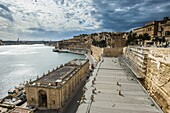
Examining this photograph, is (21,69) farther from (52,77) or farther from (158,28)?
(158,28)

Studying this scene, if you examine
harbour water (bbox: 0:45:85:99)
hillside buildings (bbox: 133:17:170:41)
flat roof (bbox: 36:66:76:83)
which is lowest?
harbour water (bbox: 0:45:85:99)

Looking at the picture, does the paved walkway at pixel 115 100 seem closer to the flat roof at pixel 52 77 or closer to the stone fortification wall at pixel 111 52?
the flat roof at pixel 52 77

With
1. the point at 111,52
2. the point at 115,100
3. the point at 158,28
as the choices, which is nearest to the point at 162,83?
the point at 115,100

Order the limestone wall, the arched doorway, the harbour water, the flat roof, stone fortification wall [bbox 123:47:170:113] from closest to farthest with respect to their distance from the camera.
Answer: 1. the limestone wall
2. stone fortification wall [bbox 123:47:170:113]
3. the arched doorway
4. the flat roof
5. the harbour water

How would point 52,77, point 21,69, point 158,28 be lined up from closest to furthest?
point 52,77
point 158,28
point 21,69

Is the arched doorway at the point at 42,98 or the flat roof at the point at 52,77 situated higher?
the flat roof at the point at 52,77

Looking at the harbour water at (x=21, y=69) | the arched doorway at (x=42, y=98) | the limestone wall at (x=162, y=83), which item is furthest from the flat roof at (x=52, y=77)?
the limestone wall at (x=162, y=83)

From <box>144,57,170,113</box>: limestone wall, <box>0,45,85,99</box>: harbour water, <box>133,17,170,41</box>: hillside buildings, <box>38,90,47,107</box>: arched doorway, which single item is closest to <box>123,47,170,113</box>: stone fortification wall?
<box>144,57,170,113</box>: limestone wall

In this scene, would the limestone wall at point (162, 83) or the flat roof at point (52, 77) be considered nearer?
the limestone wall at point (162, 83)

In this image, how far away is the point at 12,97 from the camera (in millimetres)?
25000

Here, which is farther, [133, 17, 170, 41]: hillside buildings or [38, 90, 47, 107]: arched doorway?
[133, 17, 170, 41]: hillside buildings

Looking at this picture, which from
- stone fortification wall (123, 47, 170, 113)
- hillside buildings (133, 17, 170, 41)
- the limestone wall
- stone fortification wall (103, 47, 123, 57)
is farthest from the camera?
stone fortification wall (103, 47, 123, 57)

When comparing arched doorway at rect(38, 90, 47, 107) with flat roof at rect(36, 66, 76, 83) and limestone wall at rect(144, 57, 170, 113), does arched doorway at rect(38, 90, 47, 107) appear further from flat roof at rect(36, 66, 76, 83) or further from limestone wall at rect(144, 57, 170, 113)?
limestone wall at rect(144, 57, 170, 113)

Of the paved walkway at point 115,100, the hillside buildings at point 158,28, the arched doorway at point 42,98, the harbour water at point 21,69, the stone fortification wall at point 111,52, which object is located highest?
the hillside buildings at point 158,28
